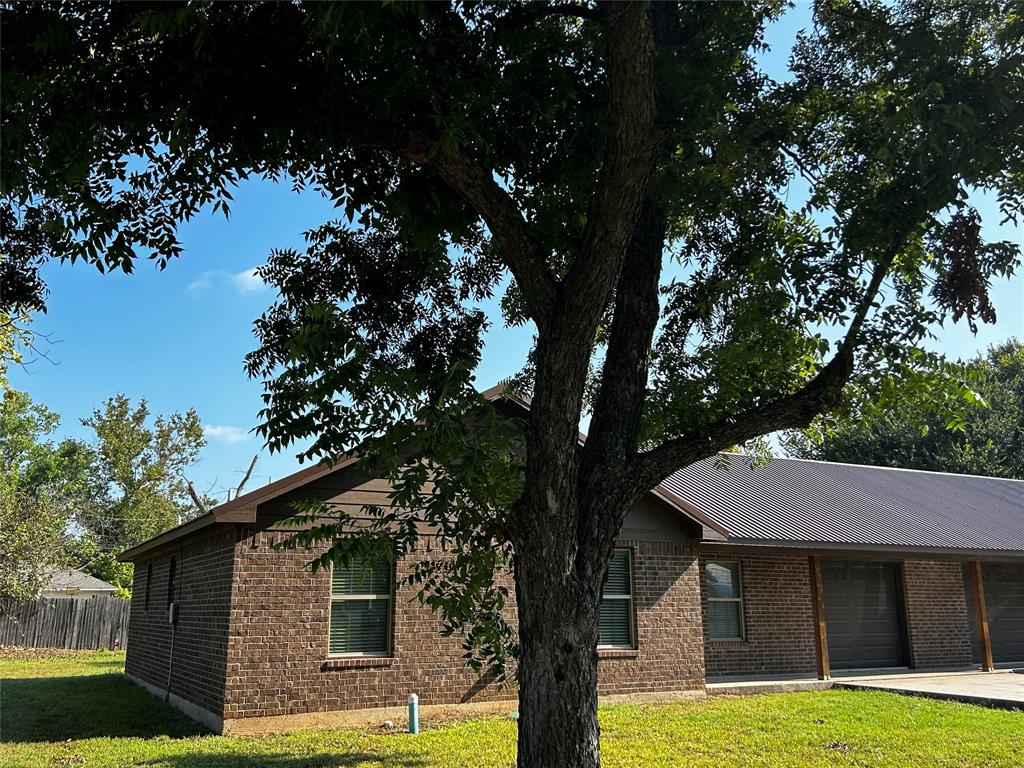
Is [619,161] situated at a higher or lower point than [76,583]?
higher

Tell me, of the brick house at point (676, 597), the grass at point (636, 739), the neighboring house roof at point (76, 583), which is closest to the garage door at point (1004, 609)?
the brick house at point (676, 597)

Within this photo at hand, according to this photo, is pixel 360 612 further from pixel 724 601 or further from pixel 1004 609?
pixel 1004 609

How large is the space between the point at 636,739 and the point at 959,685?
8.24 meters

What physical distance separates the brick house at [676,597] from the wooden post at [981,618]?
2.5 inches

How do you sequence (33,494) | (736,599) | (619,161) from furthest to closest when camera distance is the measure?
(33,494), (736,599), (619,161)

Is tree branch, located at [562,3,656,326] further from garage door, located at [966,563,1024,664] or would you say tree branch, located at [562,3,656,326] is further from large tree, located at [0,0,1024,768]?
garage door, located at [966,563,1024,664]

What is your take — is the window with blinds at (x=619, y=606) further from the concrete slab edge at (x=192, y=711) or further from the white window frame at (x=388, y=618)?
the concrete slab edge at (x=192, y=711)

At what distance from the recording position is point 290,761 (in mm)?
9516

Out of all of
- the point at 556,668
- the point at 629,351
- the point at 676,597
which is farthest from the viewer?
the point at 676,597

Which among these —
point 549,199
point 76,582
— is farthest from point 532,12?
point 76,582

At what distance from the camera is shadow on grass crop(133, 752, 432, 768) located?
30.4 feet

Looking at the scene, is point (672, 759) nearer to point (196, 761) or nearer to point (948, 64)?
point (196, 761)

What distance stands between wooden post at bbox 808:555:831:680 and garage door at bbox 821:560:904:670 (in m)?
0.84

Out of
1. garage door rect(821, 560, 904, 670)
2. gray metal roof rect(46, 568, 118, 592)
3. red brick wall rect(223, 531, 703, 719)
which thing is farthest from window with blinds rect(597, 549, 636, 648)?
gray metal roof rect(46, 568, 118, 592)
